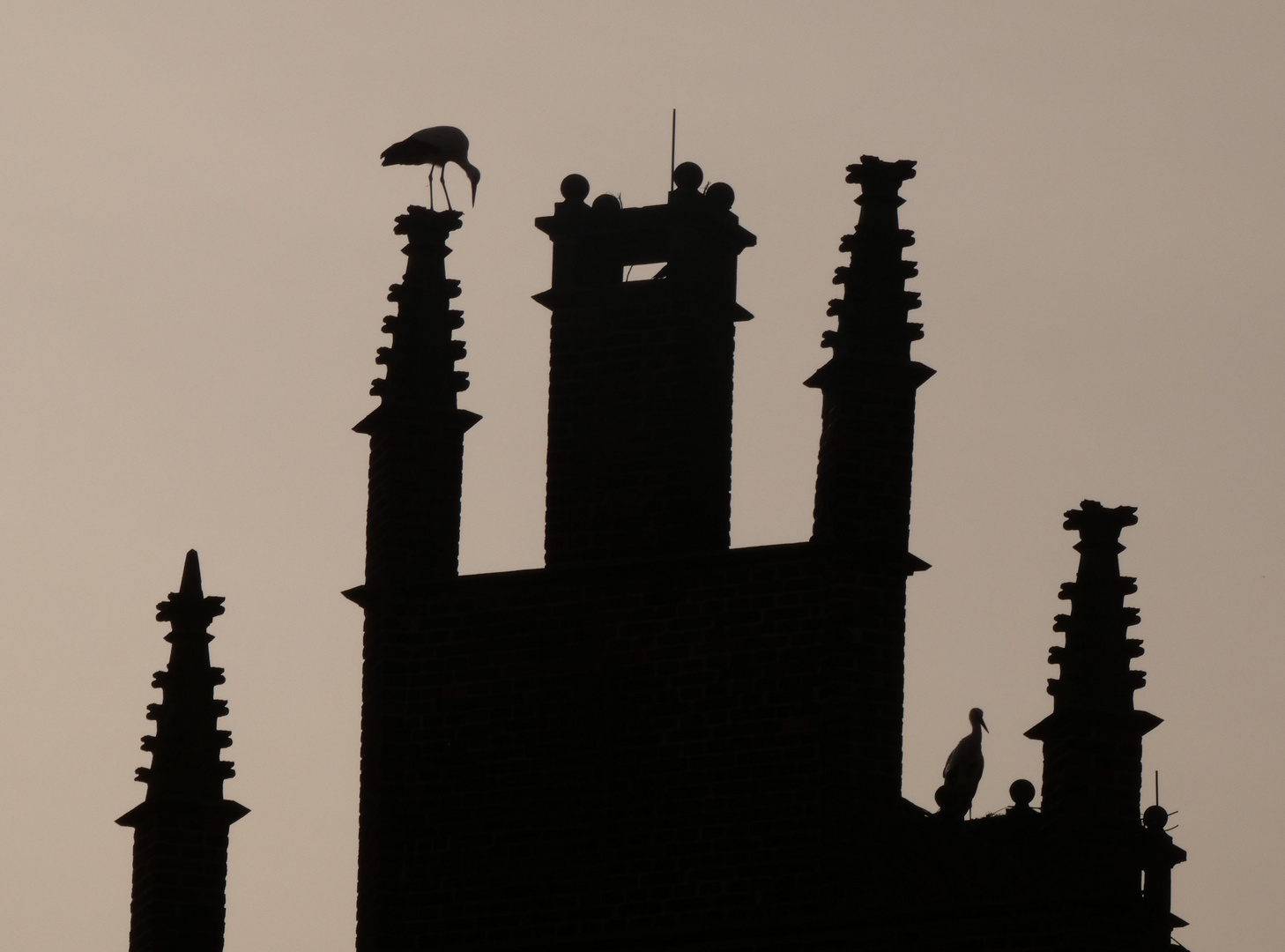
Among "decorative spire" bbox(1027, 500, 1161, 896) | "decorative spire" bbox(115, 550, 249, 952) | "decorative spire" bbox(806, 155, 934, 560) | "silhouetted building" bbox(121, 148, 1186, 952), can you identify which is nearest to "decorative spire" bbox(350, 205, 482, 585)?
"silhouetted building" bbox(121, 148, 1186, 952)

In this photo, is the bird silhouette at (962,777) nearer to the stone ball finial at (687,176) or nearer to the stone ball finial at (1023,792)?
the stone ball finial at (1023,792)

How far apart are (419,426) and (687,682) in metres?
3.04

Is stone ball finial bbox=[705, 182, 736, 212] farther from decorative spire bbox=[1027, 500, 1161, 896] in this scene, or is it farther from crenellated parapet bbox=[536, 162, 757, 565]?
decorative spire bbox=[1027, 500, 1161, 896]

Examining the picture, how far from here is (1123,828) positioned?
2503 centimetres

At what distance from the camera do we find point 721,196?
27.9m

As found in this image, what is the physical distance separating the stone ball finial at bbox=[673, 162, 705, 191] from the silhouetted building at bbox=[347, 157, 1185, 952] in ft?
0.07

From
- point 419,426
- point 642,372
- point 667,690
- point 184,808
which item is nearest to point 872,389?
point 642,372

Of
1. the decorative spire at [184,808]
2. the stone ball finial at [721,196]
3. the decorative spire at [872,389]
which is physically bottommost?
the decorative spire at [184,808]

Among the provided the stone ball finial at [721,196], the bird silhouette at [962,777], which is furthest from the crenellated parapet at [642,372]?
the bird silhouette at [962,777]

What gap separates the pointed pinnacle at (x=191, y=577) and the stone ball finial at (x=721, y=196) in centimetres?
460

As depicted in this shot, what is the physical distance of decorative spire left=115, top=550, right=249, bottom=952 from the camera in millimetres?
27500

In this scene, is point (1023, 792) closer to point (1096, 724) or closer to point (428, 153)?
point (1096, 724)

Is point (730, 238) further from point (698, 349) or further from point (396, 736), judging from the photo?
point (396, 736)

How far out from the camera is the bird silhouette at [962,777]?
2686cm
